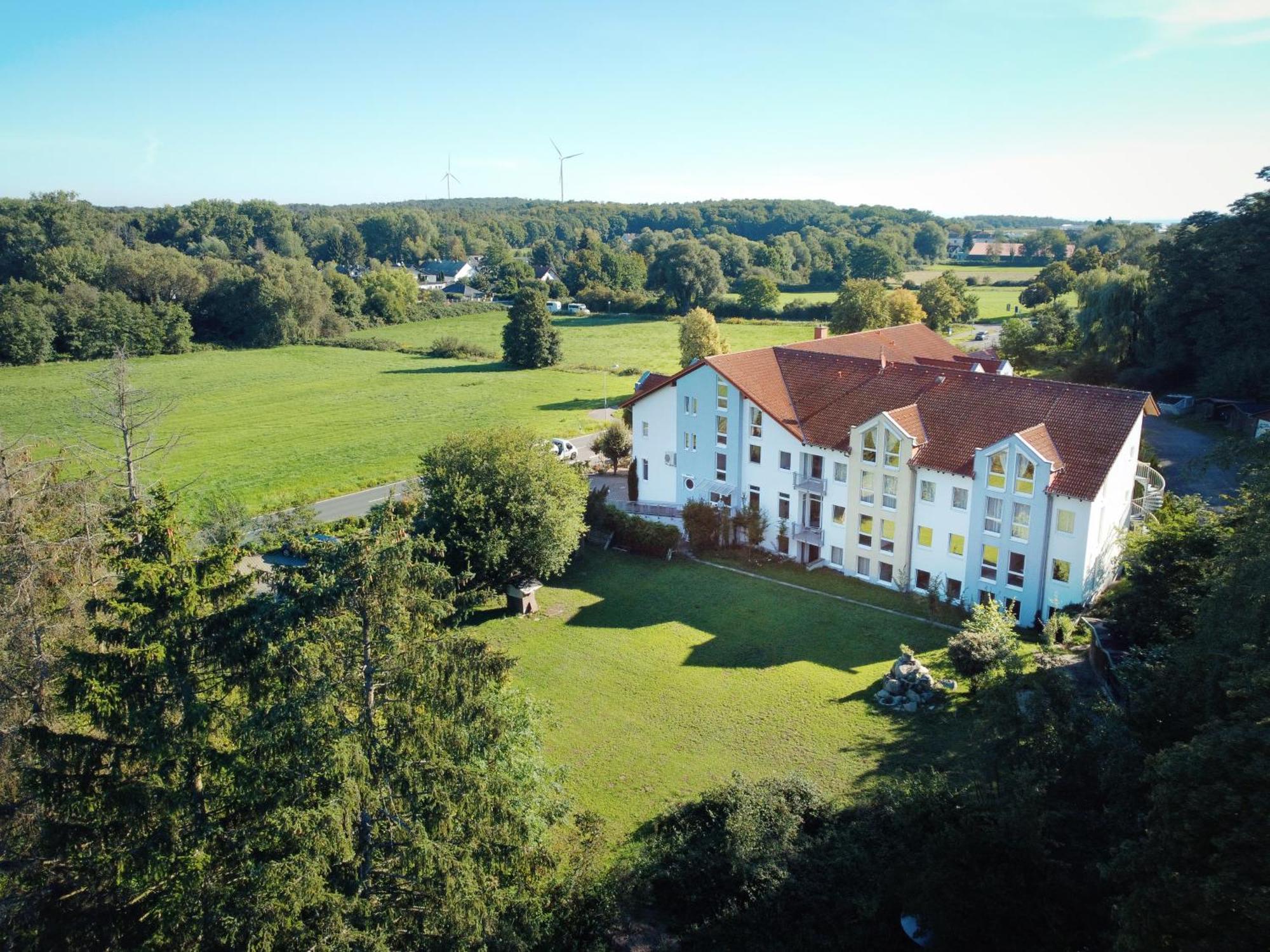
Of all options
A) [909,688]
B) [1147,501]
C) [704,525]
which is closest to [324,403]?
[704,525]

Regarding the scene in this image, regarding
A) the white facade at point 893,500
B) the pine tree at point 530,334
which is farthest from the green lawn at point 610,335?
the white facade at point 893,500

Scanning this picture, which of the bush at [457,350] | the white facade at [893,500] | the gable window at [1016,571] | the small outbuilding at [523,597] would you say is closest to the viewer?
the white facade at [893,500]

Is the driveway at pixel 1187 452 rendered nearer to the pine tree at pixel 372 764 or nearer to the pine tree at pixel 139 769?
the pine tree at pixel 372 764

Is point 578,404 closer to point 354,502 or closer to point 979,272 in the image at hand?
point 354,502

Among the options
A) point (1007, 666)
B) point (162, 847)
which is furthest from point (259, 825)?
point (1007, 666)

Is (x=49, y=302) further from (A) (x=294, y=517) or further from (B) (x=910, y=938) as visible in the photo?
(B) (x=910, y=938)
